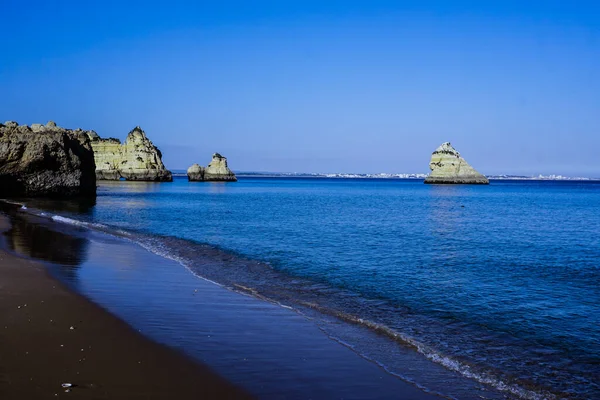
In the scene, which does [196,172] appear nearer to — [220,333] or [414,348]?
[220,333]

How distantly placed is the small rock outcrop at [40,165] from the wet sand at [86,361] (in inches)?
1725

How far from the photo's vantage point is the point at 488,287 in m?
13.2

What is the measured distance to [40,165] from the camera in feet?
160

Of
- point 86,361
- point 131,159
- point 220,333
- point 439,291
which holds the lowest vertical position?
point 439,291

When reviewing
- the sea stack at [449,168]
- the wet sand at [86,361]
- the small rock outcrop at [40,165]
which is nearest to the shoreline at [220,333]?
the wet sand at [86,361]

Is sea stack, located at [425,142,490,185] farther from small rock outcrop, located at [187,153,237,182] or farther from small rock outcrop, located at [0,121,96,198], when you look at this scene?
small rock outcrop, located at [0,121,96,198]

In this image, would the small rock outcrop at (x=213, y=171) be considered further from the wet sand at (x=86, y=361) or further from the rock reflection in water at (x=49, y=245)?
the wet sand at (x=86, y=361)

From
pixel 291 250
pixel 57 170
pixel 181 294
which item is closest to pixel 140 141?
pixel 57 170

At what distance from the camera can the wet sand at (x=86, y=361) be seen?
207 inches

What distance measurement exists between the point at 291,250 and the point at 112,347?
507 inches

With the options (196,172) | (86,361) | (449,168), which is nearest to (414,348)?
(86,361)

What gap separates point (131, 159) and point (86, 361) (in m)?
121

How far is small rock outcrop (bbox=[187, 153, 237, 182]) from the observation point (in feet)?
517

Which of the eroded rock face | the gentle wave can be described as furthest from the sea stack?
the gentle wave
